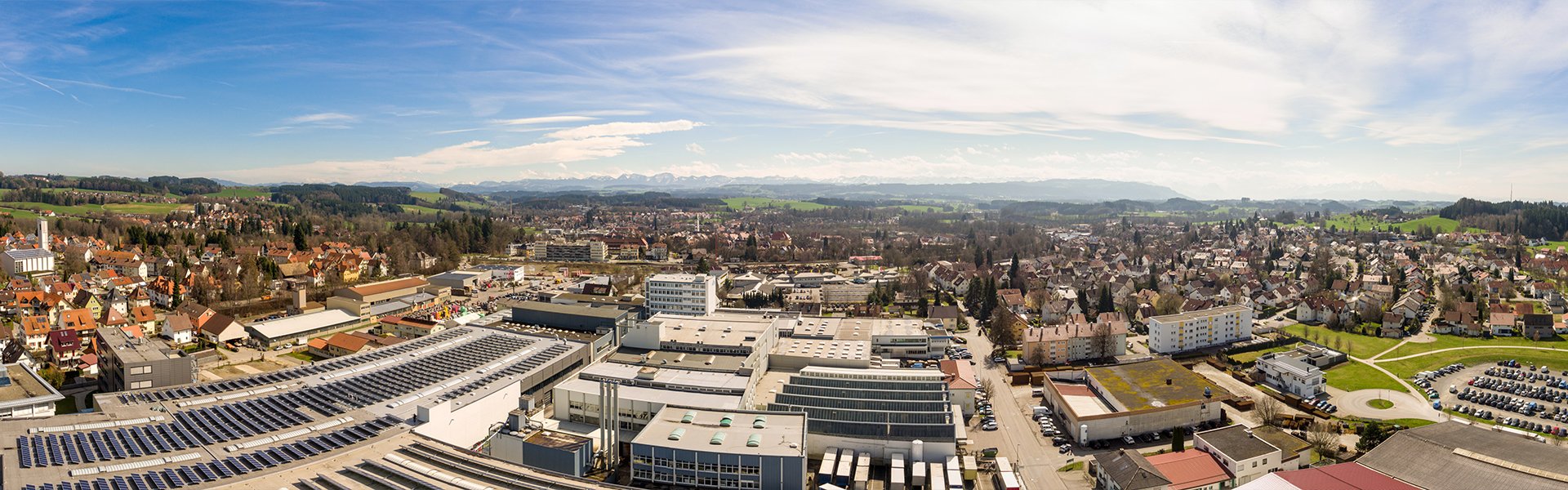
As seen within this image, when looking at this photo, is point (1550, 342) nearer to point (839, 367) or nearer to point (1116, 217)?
point (839, 367)

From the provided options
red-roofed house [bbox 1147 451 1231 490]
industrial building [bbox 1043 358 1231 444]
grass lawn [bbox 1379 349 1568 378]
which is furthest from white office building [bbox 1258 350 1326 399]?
red-roofed house [bbox 1147 451 1231 490]

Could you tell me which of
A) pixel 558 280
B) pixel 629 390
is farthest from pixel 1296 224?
pixel 629 390

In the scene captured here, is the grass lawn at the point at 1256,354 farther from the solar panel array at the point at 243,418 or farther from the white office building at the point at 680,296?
the solar panel array at the point at 243,418

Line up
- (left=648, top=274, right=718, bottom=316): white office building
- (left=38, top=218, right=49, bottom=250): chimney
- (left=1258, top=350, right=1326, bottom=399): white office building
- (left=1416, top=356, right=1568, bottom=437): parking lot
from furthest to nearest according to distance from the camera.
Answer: (left=38, top=218, right=49, bottom=250): chimney, (left=648, top=274, right=718, bottom=316): white office building, (left=1258, top=350, right=1326, bottom=399): white office building, (left=1416, top=356, right=1568, bottom=437): parking lot

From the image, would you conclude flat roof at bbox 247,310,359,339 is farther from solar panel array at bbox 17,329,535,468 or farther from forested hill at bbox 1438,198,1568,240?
forested hill at bbox 1438,198,1568,240

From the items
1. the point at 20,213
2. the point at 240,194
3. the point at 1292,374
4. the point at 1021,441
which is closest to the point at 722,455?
the point at 1021,441

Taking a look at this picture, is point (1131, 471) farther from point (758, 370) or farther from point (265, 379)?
point (265, 379)

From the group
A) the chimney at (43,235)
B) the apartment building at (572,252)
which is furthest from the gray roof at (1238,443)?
the chimney at (43,235)
